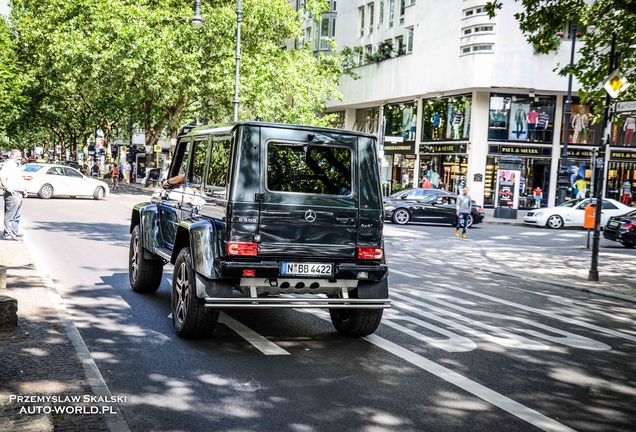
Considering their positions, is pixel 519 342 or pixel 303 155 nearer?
pixel 303 155

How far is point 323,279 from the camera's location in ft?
22.0

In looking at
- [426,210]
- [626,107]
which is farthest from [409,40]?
[626,107]

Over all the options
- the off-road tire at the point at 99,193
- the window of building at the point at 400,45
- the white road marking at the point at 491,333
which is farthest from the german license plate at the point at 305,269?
the window of building at the point at 400,45

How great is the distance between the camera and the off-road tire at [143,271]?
9.15 m

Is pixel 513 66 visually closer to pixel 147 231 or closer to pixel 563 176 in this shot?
pixel 563 176

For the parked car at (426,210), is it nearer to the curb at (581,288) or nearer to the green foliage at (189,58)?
the green foliage at (189,58)

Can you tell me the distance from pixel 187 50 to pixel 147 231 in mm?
29544

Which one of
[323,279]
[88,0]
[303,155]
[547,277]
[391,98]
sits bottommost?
[547,277]

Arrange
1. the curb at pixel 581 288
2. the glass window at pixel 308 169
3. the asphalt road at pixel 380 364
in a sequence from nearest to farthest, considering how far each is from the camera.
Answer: the asphalt road at pixel 380 364 → the glass window at pixel 308 169 → the curb at pixel 581 288

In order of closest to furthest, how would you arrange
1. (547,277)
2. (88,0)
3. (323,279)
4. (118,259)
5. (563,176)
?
1. (323,279)
2. (118,259)
3. (547,277)
4. (563,176)
5. (88,0)

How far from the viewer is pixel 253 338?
23.1 ft

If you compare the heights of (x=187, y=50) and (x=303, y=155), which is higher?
(x=187, y=50)

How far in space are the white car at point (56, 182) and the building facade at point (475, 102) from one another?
49.8 ft

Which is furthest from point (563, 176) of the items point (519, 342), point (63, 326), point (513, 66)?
point (63, 326)
